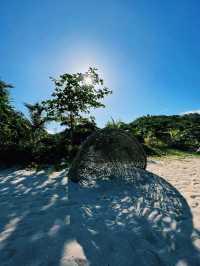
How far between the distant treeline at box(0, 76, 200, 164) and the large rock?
9.47 ft

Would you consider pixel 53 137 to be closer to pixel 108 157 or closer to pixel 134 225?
pixel 108 157

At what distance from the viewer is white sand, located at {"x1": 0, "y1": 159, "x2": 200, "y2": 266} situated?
7.63 ft

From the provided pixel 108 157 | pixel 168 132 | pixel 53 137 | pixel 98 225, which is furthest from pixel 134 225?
pixel 168 132

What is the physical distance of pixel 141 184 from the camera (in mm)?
5305

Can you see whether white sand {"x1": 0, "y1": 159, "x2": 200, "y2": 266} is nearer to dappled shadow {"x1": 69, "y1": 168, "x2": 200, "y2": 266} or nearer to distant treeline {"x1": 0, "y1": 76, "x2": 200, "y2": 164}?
dappled shadow {"x1": 69, "y1": 168, "x2": 200, "y2": 266}

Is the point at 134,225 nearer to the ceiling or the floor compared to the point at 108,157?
nearer to the floor

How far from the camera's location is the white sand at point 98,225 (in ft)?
7.63

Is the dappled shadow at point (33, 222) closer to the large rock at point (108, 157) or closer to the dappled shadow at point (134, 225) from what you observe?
the dappled shadow at point (134, 225)

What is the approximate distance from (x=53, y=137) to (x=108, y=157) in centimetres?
639

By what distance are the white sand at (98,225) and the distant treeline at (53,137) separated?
3.66 metres

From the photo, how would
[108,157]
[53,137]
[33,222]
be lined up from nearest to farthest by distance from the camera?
[33,222] → [108,157] → [53,137]

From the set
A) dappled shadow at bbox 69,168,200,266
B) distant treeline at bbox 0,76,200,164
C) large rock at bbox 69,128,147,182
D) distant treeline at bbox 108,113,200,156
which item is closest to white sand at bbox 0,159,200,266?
dappled shadow at bbox 69,168,200,266

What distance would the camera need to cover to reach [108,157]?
6.41 metres

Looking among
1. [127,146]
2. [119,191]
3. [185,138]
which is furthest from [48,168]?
[185,138]
